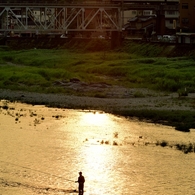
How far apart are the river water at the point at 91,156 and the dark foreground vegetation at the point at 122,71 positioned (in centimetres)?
256

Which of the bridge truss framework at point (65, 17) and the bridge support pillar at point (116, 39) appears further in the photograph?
the bridge support pillar at point (116, 39)

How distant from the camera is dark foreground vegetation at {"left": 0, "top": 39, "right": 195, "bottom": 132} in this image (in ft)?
106

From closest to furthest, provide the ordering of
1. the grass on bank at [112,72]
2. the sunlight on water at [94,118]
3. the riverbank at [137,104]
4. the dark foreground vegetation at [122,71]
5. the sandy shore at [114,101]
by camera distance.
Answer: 1. the sunlight on water at [94,118]
2. the riverbank at [137,104]
3. the dark foreground vegetation at [122,71]
4. the sandy shore at [114,101]
5. the grass on bank at [112,72]

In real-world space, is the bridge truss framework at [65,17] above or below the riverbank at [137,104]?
above

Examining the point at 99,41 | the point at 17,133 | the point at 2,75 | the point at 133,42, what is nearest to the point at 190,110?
the point at 17,133

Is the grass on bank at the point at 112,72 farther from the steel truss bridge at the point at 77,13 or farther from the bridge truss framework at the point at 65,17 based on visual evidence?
the steel truss bridge at the point at 77,13

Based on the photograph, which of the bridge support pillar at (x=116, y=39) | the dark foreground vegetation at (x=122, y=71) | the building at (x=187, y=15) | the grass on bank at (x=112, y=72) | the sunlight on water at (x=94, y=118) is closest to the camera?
the sunlight on water at (x=94, y=118)

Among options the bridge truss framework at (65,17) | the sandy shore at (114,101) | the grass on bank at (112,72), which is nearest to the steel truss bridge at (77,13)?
the bridge truss framework at (65,17)

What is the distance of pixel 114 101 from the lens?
36.4 meters

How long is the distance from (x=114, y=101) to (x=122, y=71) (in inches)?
614

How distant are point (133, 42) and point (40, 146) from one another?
46396 mm

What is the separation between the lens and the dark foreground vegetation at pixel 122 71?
32281mm

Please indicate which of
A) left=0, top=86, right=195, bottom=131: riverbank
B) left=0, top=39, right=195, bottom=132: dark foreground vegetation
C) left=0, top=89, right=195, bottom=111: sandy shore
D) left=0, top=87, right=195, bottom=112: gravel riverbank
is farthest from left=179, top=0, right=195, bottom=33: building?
left=0, top=89, right=195, bottom=111: sandy shore

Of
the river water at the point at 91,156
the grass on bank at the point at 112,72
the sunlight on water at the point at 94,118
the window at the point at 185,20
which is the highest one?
the window at the point at 185,20
